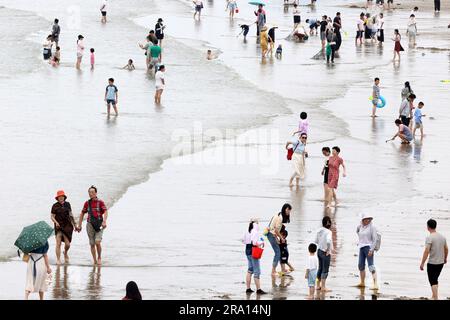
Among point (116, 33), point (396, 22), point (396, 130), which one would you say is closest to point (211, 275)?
point (396, 130)

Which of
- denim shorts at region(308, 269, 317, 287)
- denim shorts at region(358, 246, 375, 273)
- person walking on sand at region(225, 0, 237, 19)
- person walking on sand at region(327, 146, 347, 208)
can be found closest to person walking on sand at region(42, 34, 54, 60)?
person walking on sand at region(225, 0, 237, 19)

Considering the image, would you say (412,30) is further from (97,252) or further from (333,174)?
(97,252)

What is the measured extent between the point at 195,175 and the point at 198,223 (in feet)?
15.2

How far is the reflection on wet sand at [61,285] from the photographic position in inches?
696

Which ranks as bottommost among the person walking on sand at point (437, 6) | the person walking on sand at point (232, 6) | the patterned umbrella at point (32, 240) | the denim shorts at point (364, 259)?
the denim shorts at point (364, 259)

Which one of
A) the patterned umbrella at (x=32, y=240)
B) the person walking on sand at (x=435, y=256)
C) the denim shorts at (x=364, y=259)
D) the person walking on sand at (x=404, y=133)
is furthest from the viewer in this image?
the person walking on sand at (x=404, y=133)

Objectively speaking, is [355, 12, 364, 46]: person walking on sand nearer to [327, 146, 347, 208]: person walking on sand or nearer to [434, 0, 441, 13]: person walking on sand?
[434, 0, 441, 13]: person walking on sand

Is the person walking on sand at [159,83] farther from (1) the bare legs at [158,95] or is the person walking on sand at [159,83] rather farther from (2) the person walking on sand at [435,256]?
(2) the person walking on sand at [435,256]

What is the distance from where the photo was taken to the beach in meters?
19.5

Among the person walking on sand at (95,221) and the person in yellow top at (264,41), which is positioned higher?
the person in yellow top at (264,41)

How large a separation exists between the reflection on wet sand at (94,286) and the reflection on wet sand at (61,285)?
1.01 ft

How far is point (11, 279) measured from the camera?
18.7 meters

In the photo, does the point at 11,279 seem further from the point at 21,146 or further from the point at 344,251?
→ the point at 21,146

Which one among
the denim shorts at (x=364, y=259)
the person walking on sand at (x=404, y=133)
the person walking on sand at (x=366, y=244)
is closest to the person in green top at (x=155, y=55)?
the person walking on sand at (x=404, y=133)
